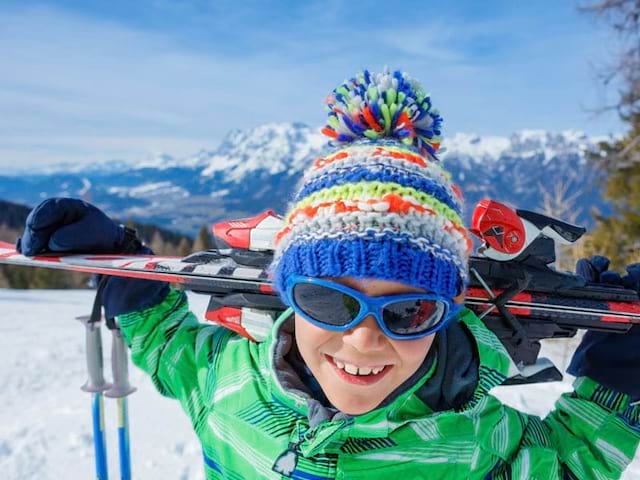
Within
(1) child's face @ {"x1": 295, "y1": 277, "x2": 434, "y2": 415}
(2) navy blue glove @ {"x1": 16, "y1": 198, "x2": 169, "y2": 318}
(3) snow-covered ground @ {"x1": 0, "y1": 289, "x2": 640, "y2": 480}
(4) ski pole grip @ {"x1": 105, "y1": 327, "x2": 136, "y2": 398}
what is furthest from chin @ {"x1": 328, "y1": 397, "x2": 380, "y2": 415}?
(3) snow-covered ground @ {"x1": 0, "y1": 289, "x2": 640, "y2": 480}

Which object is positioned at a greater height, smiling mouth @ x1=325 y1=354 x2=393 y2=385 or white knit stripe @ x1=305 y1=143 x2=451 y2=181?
white knit stripe @ x1=305 y1=143 x2=451 y2=181

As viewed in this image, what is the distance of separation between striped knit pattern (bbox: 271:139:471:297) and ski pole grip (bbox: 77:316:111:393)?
0.97 m

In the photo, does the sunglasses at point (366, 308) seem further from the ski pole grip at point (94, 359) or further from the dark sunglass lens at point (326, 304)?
the ski pole grip at point (94, 359)

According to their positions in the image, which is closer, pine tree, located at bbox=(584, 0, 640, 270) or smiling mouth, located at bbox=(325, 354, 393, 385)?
smiling mouth, located at bbox=(325, 354, 393, 385)

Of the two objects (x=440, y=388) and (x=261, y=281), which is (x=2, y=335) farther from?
(x=440, y=388)

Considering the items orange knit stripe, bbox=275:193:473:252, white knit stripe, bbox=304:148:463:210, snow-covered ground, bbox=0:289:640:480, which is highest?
white knit stripe, bbox=304:148:463:210

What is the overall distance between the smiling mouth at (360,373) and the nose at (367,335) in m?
0.08

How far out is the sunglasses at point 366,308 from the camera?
3.90 feet

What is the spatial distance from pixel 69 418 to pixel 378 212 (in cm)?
330

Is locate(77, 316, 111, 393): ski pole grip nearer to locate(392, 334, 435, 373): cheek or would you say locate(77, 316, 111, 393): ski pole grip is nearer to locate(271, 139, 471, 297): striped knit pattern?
locate(271, 139, 471, 297): striped knit pattern

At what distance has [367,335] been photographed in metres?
1.21

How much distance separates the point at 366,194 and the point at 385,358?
1.34 feet

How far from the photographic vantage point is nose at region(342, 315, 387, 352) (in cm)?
121

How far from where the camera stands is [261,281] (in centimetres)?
181
